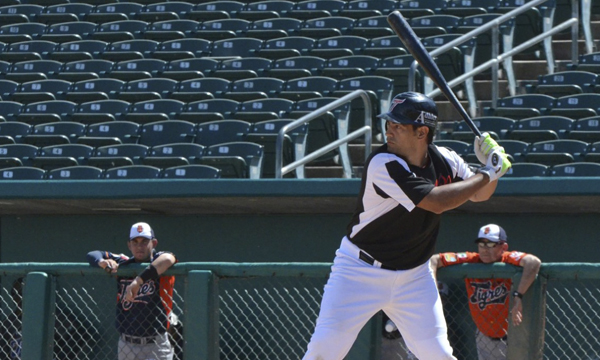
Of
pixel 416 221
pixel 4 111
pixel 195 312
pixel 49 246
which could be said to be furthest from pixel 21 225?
pixel 416 221

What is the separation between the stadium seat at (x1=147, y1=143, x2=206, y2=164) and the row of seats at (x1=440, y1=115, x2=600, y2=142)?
7.63 feet

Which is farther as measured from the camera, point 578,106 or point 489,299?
point 578,106

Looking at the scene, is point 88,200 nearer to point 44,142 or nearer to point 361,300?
point 44,142

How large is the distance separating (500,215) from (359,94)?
1529 mm

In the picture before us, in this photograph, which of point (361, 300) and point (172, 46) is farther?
point (172, 46)

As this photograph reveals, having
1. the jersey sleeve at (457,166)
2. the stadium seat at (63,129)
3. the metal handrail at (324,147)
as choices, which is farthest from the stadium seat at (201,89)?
the jersey sleeve at (457,166)

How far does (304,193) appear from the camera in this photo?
7008 millimetres

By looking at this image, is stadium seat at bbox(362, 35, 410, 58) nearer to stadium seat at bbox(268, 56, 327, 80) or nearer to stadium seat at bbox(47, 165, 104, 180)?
stadium seat at bbox(268, 56, 327, 80)

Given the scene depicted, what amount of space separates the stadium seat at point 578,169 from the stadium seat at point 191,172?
9.23ft

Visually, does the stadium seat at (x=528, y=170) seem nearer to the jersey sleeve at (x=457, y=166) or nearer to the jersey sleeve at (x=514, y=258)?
the jersey sleeve at (x=514, y=258)

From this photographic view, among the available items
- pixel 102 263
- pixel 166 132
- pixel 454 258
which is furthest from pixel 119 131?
pixel 454 258

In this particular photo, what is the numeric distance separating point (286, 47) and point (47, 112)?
9.11 ft

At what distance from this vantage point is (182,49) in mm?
11477

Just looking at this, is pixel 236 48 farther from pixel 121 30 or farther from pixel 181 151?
pixel 181 151
